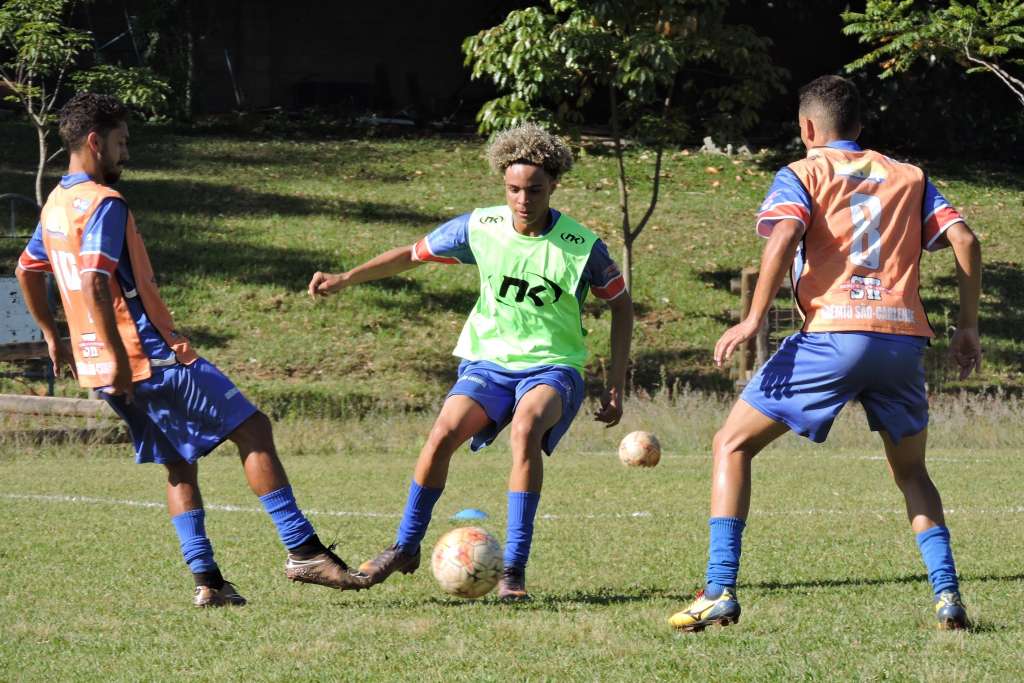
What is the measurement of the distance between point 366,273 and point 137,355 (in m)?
1.21

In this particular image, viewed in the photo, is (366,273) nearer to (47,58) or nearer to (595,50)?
(595,50)

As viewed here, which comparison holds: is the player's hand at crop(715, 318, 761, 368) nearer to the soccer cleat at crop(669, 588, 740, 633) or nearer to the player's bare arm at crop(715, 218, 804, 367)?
the player's bare arm at crop(715, 218, 804, 367)

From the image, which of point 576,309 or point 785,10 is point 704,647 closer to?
point 576,309

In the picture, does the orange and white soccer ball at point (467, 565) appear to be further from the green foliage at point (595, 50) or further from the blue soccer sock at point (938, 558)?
the green foliage at point (595, 50)

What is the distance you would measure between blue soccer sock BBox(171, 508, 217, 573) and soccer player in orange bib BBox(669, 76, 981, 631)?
2.11 meters

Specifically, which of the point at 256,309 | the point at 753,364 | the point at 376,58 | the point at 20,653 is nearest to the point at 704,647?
the point at 20,653

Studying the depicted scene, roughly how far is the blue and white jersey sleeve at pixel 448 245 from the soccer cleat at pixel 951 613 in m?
2.62

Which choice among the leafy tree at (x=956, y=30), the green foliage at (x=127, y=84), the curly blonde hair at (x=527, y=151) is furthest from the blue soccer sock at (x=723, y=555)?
the green foliage at (x=127, y=84)

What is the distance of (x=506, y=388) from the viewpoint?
6.62 metres

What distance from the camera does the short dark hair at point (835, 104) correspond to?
5.77m

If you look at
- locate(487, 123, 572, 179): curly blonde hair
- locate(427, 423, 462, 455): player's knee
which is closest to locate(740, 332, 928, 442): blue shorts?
locate(427, 423, 462, 455): player's knee

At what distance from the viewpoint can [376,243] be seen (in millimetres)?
24938

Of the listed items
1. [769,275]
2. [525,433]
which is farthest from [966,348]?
[525,433]

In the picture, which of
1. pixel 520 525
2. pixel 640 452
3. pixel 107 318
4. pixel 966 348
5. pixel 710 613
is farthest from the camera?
pixel 640 452
